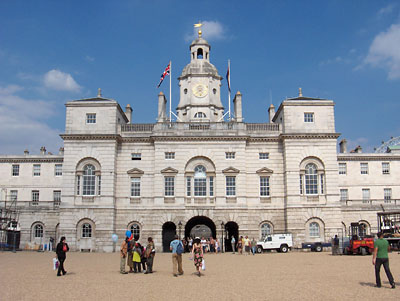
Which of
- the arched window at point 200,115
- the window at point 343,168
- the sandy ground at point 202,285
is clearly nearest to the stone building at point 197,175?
the arched window at point 200,115

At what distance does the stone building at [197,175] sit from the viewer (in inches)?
1654

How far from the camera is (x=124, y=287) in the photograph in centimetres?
1600

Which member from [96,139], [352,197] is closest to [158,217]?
[96,139]

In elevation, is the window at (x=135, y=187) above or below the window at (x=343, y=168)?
below

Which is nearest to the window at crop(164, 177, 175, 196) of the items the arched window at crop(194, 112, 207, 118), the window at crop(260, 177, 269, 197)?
the window at crop(260, 177, 269, 197)

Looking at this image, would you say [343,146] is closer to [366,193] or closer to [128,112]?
[366,193]

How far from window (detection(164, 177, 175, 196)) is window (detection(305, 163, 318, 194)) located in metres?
12.9

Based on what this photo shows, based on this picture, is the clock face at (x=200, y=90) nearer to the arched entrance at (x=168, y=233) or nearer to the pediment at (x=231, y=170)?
the pediment at (x=231, y=170)

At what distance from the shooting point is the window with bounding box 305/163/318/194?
140 ft

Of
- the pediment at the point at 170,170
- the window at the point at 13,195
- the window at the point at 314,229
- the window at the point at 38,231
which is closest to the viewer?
the window at the point at 314,229

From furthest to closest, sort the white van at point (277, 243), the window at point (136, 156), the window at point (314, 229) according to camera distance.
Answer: the window at point (136, 156), the window at point (314, 229), the white van at point (277, 243)

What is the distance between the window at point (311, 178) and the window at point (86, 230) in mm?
21102

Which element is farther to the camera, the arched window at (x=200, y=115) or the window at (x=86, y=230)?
the arched window at (x=200, y=115)

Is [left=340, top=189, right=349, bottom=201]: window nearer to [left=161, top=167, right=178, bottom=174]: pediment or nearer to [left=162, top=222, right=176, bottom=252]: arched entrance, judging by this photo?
[left=162, top=222, right=176, bottom=252]: arched entrance
